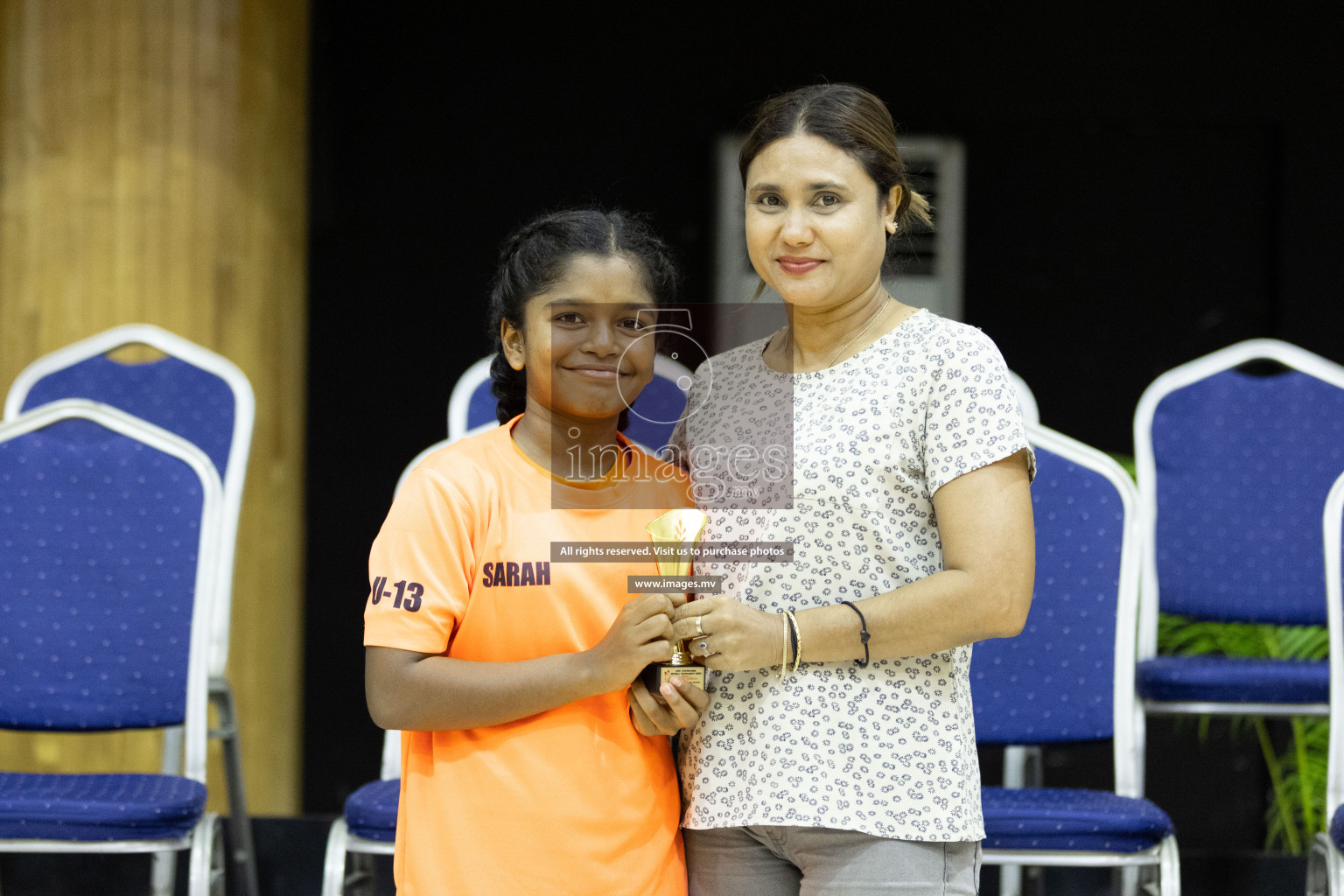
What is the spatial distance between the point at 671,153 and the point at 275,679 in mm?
2013

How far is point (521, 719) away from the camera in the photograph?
1206 millimetres

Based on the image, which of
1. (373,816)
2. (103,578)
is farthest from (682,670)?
(103,578)

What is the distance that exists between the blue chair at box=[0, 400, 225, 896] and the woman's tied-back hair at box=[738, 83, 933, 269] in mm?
1326

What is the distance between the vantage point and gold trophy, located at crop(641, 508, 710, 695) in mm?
1162

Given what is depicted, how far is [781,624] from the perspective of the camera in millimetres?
1182

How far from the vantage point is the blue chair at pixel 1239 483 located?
2.59 meters

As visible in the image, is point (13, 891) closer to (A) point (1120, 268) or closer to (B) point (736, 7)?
(B) point (736, 7)

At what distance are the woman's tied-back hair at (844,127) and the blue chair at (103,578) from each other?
1326 mm

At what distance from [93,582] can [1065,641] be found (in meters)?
1.66

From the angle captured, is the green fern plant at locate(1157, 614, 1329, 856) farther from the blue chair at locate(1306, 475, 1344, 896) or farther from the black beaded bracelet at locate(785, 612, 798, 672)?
the black beaded bracelet at locate(785, 612, 798, 672)

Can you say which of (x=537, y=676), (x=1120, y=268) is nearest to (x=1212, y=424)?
(x=1120, y=268)

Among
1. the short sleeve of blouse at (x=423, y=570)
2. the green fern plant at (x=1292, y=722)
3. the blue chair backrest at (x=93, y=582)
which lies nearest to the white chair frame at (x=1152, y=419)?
the green fern plant at (x=1292, y=722)

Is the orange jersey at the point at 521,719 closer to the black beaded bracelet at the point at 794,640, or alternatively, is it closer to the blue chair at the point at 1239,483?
the black beaded bracelet at the point at 794,640

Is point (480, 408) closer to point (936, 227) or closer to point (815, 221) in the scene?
point (815, 221)
